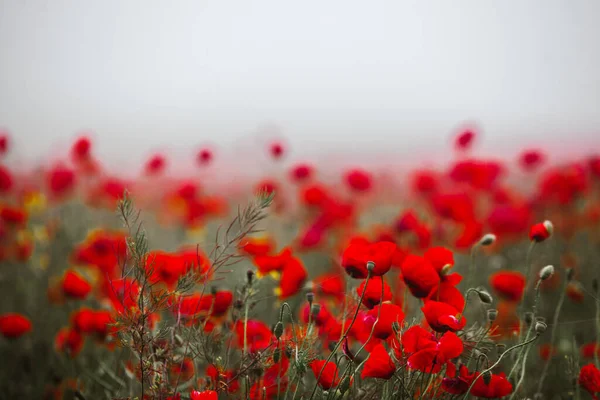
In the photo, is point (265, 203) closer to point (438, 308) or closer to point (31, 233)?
point (438, 308)

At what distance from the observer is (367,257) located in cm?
118

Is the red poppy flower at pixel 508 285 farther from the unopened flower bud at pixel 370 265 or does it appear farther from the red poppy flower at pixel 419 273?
the unopened flower bud at pixel 370 265

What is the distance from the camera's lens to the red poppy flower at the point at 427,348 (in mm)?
1008

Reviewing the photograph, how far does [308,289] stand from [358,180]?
5.26 ft

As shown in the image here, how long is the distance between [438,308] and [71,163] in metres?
2.98

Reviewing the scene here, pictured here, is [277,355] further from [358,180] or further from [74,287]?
[358,180]

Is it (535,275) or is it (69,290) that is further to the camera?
(535,275)

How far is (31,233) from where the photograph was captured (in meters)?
3.77

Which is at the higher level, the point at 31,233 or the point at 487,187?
the point at 487,187

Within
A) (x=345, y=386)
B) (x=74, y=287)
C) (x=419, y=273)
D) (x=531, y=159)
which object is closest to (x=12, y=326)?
(x=74, y=287)

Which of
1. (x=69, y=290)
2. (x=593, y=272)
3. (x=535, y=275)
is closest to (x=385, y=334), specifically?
(x=69, y=290)

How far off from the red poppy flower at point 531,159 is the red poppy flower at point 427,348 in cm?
266

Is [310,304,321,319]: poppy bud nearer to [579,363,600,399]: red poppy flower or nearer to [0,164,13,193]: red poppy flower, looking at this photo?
[579,363,600,399]: red poppy flower

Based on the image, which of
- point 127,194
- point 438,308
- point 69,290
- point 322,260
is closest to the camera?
point 438,308
